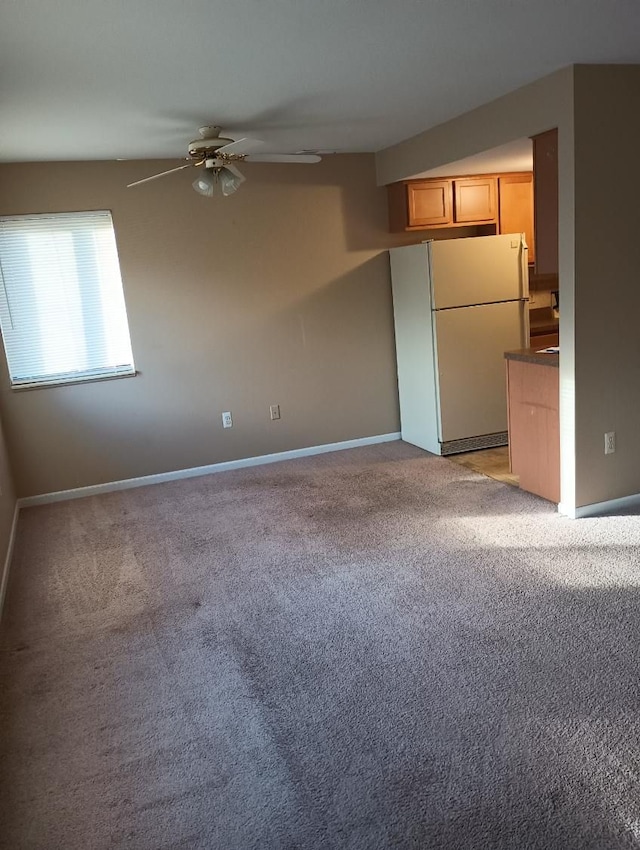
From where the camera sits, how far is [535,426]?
161 inches

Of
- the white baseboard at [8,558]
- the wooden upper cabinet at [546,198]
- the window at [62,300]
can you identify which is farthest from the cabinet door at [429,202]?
the white baseboard at [8,558]

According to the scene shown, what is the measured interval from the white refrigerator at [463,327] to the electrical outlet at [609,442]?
4.97 feet

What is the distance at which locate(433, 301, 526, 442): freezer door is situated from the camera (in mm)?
5059

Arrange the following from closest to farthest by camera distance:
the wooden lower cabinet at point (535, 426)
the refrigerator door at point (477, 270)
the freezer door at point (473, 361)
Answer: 1. the wooden lower cabinet at point (535, 426)
2. the refrigerator door at point (477, 270)
3. the freezer door at point (473, 361)

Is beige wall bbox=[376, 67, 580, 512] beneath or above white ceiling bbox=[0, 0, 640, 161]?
beneath

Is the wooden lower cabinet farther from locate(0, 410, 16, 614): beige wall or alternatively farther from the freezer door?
locate(0, 410, 16, 614): beige wall

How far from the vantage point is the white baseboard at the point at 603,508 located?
3.79 meters

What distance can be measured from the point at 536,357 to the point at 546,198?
0.91 metres

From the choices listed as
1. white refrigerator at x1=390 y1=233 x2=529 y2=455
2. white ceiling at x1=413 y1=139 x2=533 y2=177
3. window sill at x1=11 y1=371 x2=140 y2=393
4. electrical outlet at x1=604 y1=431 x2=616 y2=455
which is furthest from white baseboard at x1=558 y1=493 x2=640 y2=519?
window sill at x1=11 y1=371 x2=140 y2=393

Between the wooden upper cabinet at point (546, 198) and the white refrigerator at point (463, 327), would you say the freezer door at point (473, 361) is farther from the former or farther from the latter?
the wooden upper cabinet at point (546, 198)

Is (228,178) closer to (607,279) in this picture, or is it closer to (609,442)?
(607,279)

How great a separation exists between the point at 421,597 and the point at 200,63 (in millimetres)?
2503

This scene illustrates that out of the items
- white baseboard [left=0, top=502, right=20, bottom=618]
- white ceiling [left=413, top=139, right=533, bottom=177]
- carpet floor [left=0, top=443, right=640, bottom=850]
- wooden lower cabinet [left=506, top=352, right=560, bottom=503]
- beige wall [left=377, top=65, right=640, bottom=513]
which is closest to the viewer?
carpet floor [left=0, top=443, right=640, bottom=850]

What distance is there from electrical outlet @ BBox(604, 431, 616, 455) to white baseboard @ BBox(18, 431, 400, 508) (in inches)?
91.3
